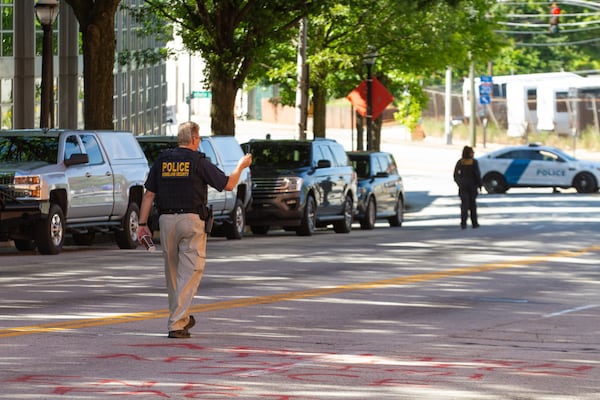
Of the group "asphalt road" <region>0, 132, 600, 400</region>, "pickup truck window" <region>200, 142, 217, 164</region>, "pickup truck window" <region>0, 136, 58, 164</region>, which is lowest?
"asphalt road" <region>0, 132, 600, 400</region>

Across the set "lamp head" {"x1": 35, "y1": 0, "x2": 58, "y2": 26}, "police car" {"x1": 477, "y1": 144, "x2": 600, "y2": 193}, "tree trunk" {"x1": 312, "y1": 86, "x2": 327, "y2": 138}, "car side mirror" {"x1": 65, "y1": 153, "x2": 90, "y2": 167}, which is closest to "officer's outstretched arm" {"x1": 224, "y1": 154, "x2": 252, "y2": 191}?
"car side mirror" {"x1": 65, "y1": 153, "x2": 90, "y2": 167}

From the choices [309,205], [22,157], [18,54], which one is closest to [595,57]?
[18,54]

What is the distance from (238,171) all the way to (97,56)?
18.2 meters

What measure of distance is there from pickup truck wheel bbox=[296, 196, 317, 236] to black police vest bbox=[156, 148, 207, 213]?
1726 centimetres

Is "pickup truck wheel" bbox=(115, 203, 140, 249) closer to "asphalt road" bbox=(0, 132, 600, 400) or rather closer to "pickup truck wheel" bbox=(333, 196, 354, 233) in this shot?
"asphalt road" bbox=(0, 132, 600, 400)

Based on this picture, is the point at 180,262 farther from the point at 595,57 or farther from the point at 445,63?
the point at 595,57

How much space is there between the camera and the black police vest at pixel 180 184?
12.3 m

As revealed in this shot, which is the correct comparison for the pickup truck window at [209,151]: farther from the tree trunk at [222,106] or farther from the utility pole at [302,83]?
the utility pole at [302,83]

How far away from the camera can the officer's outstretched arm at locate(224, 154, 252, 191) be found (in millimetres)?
12094

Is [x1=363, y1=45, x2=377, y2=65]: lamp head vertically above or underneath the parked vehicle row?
above

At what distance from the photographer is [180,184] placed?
487 inches

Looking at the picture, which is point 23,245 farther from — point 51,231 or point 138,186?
point 138,186

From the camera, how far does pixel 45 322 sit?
13.4m

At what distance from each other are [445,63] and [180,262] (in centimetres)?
3652
